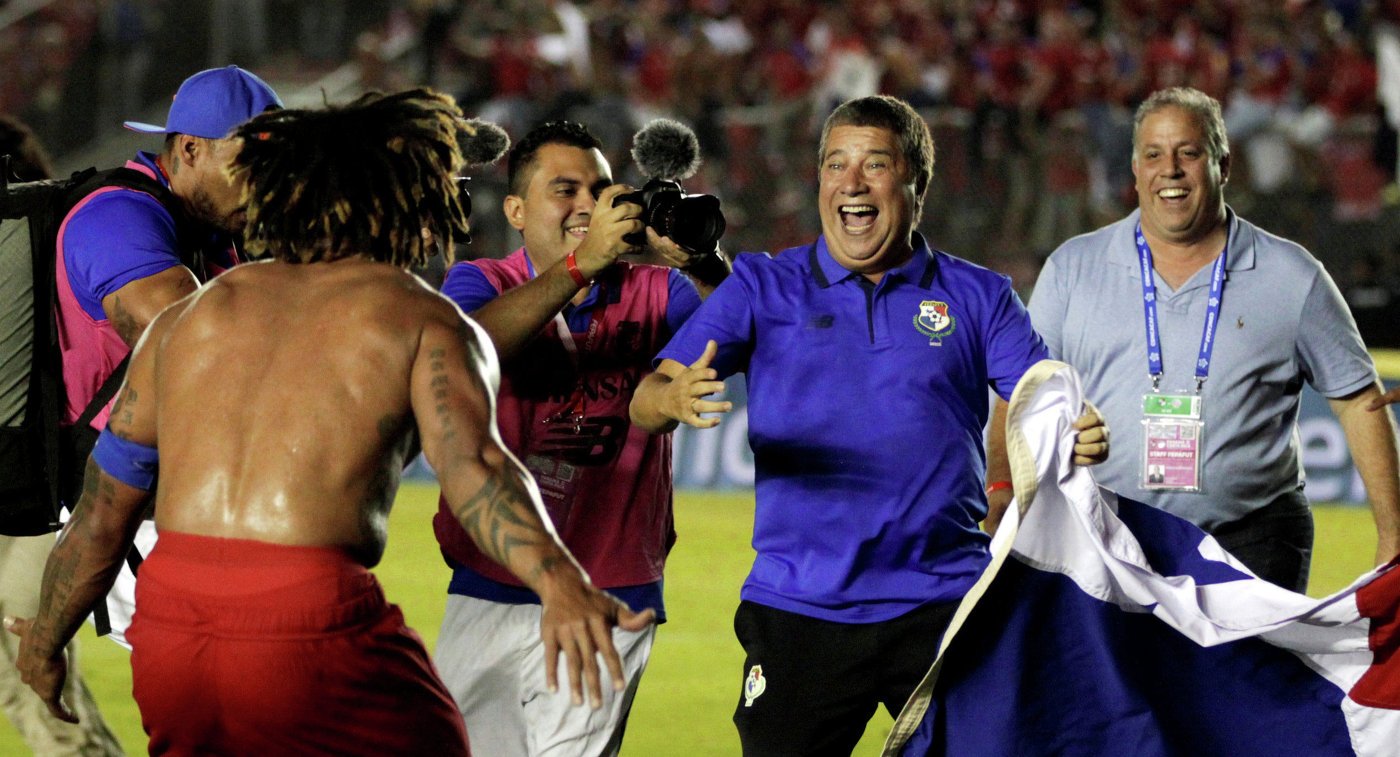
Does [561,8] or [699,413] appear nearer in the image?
[699,413]

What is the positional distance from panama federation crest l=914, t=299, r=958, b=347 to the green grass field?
2.88m

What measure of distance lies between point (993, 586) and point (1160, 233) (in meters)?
1.73

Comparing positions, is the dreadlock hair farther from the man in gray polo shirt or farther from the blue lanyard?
the blue lanyard

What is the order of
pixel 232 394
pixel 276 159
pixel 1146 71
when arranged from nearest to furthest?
pixel 232 394, pixel 276 159, pixel 1146 71

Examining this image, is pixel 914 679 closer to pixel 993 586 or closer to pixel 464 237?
pixel 993 586

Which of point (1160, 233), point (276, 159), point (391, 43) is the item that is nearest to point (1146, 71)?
point (391, 43)

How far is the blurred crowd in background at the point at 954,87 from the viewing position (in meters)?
16.0

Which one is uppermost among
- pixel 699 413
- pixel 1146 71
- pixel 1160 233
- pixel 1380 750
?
pixel 1146 71

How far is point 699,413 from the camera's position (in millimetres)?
4387

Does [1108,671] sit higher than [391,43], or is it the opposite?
[391,43]

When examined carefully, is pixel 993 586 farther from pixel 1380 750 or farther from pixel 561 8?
pixel 561 8

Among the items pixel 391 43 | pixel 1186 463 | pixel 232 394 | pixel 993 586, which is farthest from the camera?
pixel 391 43

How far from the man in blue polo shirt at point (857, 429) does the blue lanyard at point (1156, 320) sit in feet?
3.40

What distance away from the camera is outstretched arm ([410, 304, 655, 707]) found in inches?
135
